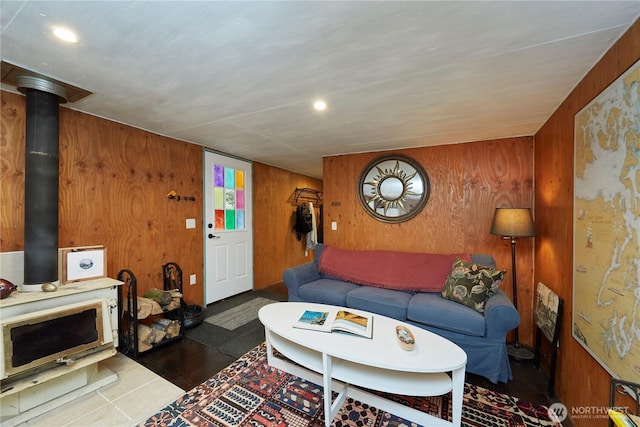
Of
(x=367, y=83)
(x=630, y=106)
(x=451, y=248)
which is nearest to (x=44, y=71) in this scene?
(x=367, y=83)

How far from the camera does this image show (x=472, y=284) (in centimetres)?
223

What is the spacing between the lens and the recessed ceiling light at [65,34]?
3.98ft

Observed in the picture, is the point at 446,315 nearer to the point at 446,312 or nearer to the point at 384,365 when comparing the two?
the point at 446,312

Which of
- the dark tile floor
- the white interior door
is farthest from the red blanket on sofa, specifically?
the white interior door

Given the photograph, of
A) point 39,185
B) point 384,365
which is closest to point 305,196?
point 39,185

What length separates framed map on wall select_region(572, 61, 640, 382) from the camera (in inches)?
41.9

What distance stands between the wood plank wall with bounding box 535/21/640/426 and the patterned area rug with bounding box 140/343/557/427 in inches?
12.2

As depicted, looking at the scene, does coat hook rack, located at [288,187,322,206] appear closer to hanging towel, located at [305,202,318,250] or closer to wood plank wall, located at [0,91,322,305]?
hanging towel, located at [305,202,318,250]

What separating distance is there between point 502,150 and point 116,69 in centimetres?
343

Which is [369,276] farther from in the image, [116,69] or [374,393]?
[116,69]

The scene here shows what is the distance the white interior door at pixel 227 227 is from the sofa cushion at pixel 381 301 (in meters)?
1.95

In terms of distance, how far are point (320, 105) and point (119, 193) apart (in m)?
2.13

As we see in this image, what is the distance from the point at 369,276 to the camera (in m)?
2.89

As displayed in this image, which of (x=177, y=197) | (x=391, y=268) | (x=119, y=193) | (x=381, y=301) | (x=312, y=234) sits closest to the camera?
(x=381, y=301)
